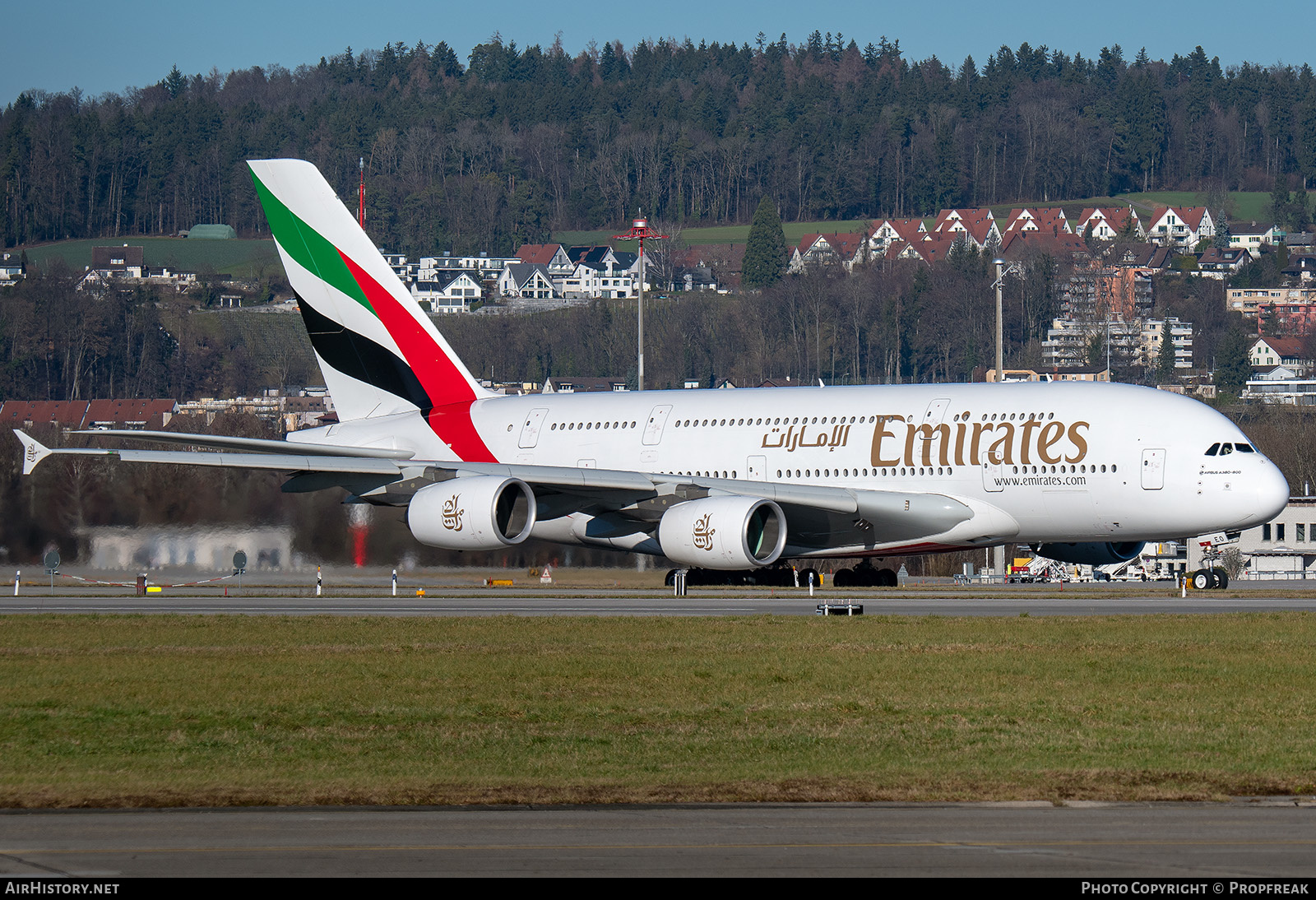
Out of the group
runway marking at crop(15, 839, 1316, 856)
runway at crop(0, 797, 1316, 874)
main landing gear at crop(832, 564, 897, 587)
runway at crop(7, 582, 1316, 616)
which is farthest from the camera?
main landing gear at crop(832, 564, 897, 587)

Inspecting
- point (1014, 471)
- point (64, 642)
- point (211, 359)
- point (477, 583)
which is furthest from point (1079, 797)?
point (211, 359)

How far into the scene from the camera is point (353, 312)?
133 feet

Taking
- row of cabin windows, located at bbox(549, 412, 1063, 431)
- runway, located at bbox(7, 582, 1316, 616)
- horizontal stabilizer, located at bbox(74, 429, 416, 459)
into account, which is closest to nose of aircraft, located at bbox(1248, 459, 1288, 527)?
row of cabin windows, located at bbox(549, 412, 1063, 431)

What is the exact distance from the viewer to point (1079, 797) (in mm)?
12828

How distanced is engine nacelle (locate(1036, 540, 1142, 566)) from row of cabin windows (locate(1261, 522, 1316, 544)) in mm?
47904

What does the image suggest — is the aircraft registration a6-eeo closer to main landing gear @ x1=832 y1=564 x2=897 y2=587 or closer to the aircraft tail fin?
the aircraft tail fin

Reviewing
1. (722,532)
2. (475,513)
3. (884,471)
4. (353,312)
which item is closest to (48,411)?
(353,312)

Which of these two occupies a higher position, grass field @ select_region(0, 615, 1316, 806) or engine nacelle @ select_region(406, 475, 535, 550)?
engine nacelle @ select_region(406, 475, 535, 550)

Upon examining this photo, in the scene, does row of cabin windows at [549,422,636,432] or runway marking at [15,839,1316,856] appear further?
row of cabin windows at [549,422,636,432]

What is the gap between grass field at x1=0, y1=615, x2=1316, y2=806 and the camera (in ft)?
44.6

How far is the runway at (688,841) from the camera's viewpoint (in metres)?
10.4

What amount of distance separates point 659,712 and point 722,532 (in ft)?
51.7

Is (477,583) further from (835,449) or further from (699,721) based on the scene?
(699,721)

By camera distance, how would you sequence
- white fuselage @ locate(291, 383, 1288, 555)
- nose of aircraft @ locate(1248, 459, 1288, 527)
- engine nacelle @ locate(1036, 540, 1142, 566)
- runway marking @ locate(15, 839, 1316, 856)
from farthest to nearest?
1. engine nacelle @ locate(1036, 540, 1142, 566)
2. white fuselage @ locate(291, 383, 1288, 555)
3. nose of aircraft @ locate(1248, 459, 1288, 527)
4. runway marking @ locate(15, 839, 1316, 856)
